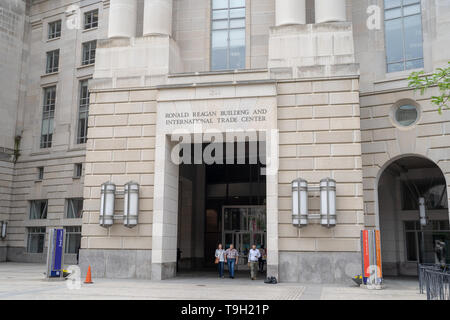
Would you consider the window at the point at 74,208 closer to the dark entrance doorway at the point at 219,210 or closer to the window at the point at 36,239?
the window at the point at 36,239

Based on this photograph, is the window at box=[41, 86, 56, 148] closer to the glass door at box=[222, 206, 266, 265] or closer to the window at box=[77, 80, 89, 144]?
the window at box=[77, 80, 89, 144]

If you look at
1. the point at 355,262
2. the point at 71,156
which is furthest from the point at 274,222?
the point at 71,156

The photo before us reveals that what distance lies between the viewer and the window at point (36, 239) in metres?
39.1

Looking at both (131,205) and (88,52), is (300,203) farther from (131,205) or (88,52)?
(88,52)

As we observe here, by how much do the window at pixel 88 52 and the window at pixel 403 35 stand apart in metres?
24.5

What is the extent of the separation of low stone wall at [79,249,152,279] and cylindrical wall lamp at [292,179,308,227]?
7.01 metres

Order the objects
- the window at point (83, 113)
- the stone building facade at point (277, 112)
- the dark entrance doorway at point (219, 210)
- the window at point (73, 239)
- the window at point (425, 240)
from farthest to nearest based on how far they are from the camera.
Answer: the window at point (83, 113)
the window at point (73, 239)
the dark entrance doorway at point (219, 210)
the window at point (425, 240)
the stone building facade at point (277, 112)

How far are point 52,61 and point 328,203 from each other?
3157 cm

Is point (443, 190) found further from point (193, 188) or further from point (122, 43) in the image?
point (122, 43)

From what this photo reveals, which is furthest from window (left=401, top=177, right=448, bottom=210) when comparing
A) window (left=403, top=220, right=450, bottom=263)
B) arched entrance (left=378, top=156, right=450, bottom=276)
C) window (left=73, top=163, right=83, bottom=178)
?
window (left=73, top=163, right=83, bottom=178)

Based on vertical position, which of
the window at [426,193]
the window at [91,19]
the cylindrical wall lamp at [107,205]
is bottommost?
the cylindrical wall lamp at [107,205]

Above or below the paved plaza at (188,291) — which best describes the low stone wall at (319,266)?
above

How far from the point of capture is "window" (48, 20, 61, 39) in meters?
41.6

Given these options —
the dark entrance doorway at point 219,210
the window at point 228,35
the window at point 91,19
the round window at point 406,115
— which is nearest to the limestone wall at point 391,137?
the round window at point 406,115
